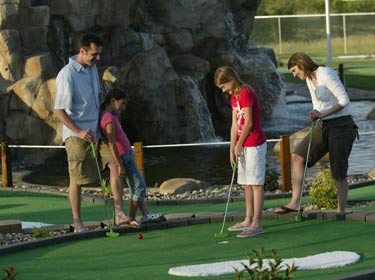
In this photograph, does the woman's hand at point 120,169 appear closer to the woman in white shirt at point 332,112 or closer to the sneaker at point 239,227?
the sneaker at point 239,227

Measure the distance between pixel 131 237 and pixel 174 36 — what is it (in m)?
19.6

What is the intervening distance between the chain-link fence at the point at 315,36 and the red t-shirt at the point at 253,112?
143ft

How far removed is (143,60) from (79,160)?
1637 cm

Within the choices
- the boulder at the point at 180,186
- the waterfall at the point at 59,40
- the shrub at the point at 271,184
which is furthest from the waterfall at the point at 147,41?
the shrub at the point at 271,184

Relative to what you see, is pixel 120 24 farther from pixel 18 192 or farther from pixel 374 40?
pixel 374 40

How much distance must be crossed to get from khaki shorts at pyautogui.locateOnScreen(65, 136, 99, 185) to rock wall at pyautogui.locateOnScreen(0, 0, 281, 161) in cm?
1323

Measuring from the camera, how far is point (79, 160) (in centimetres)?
1130

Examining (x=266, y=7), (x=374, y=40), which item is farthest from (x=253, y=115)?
(x=266, y=7)

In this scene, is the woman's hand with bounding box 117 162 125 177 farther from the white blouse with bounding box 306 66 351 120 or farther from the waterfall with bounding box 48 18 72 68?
the waterfall with bounding box 48 18 72 68

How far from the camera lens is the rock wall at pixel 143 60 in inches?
979

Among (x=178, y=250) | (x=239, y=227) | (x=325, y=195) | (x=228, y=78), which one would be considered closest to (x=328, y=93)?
(x=228, y=78)

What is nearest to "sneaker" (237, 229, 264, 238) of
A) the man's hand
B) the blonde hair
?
the blonde hair

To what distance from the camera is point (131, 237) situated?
11047 millimetres

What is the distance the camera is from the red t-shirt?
10750 millimetres
